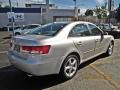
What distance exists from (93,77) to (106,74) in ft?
1.66

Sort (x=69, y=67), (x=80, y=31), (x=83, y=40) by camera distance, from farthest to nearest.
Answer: (x=80, y=31), (x=83, y=40), (x=69, y=67)

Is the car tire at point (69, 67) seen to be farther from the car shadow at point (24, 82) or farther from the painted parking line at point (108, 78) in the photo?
the painted parking line at point (108, 78)

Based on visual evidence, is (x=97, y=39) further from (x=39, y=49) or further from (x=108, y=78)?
(x=39, y=49)

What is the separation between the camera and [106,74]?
6395 millimetres

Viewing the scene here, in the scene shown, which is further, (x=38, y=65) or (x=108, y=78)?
(x=108, y=78)

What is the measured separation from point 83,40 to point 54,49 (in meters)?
1.42

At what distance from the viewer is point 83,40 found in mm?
6441

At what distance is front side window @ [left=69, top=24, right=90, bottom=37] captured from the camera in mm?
6207

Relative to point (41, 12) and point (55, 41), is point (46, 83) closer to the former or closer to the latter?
point (55, 41)

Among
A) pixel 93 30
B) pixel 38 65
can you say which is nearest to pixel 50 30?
pixel 38 65

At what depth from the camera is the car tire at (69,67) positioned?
5716 mm

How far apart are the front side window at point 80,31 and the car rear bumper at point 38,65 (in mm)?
1177

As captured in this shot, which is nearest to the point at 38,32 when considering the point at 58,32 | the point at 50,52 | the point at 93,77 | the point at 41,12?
the point at 58,32

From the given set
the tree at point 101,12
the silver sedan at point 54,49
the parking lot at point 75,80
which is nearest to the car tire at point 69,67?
the silver sedan at point 54,49
